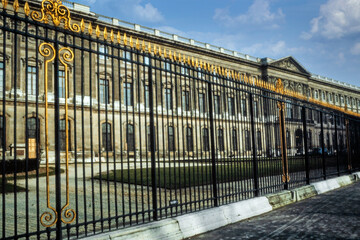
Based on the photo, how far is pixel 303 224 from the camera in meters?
5.39

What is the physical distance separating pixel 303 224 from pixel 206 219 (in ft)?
5.52

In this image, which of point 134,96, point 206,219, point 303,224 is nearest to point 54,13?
point 206,219

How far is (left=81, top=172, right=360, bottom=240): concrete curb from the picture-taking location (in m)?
4.11

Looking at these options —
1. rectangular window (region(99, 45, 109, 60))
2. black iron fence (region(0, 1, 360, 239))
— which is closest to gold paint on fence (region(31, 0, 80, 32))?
black iron fence (region(0, 1, 360, 239))

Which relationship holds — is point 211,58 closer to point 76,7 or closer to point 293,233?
point 76,7

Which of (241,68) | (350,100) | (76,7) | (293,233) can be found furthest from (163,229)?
(350,100)

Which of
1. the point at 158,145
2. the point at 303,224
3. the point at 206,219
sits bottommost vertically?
the point at 303,224

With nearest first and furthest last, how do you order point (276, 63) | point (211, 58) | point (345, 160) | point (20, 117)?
1. point (345, 160)
2. point (20, 117)
3. point (211, 58)
4. point (276, 63)

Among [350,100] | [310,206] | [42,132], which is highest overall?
[350,100]

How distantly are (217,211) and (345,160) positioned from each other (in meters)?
9.63

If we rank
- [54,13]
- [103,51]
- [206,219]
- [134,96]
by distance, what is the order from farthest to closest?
[134,96]
[103,51]
[206,219]
[54,13]

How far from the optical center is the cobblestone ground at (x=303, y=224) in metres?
4.73

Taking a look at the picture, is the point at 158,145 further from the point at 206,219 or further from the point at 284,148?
the point at 284,148

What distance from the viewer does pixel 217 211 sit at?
18.0ft
